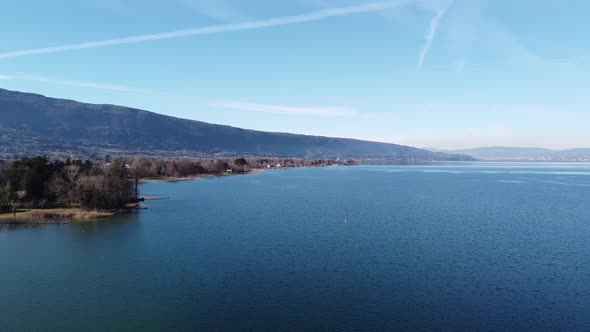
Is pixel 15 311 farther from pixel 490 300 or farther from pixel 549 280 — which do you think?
pixel 549 280

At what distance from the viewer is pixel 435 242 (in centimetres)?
4344

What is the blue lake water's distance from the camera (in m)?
25.1

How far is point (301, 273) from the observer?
3325 centimetres

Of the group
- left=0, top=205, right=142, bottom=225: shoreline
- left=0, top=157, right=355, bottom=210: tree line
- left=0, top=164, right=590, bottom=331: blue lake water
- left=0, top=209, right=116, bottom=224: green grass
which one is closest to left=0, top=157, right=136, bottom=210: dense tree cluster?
left=0, top=157, right=355, bottom=210: tree line

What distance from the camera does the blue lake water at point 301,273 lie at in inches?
987

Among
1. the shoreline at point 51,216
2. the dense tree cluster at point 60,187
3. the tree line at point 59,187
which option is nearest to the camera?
the shoreline at point 51,216

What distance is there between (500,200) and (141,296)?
68.8 metres

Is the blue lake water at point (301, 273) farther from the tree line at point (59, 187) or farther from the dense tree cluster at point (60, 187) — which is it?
the tree line at point (59, 187)

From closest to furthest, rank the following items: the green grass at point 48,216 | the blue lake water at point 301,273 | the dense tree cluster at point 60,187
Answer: the blue lake water at point 301,273 < the green grass at point 48,216 < the dense tree cluster at point 60,187

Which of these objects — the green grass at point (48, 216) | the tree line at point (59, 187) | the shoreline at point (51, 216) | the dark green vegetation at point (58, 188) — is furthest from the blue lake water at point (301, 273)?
the tree line at point (59, 187)

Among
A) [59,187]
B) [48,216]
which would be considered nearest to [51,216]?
[48,216]

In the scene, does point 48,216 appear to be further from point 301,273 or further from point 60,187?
point 301,273

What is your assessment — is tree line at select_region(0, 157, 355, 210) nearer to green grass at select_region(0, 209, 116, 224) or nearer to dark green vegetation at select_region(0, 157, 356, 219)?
dark green vegetation at select_region(0, 157, 356, 219)

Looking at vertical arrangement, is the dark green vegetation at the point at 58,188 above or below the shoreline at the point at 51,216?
above
